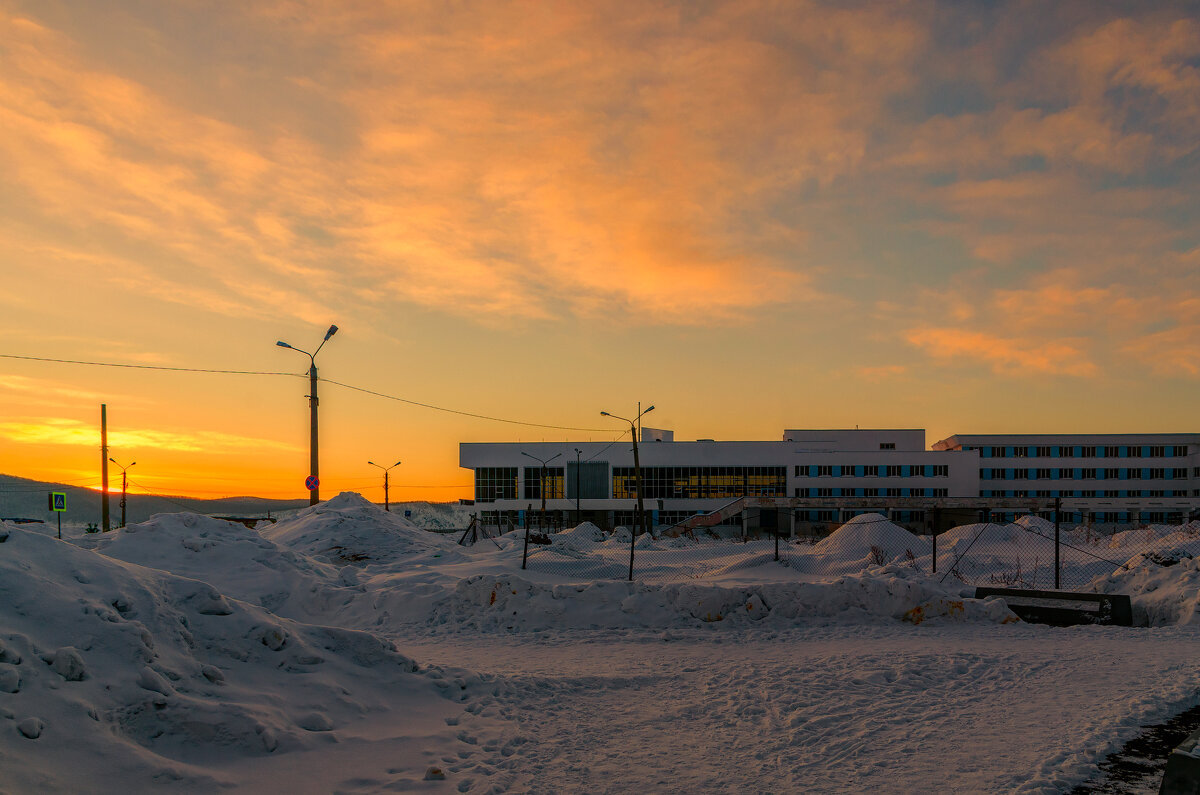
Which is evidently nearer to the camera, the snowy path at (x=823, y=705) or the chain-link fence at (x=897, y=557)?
the snowy path at (x=823, y=705)

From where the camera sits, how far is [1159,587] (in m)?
15.5

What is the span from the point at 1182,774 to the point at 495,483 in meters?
79.3

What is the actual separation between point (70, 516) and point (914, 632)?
222 meters

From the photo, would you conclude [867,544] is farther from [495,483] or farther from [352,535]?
[495,483]

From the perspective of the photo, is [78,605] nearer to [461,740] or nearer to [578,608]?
[461,740]

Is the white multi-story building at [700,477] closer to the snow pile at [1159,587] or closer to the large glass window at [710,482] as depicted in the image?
the large glass window at [710,482]

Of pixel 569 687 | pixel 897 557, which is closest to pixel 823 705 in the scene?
pixel 569 687

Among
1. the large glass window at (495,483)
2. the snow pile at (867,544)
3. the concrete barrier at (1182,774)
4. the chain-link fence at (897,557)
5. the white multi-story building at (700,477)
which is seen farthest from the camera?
the large glass window at (495,483)

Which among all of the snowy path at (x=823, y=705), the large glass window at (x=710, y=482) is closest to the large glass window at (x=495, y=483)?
the large glass window at (x=710, y=482)

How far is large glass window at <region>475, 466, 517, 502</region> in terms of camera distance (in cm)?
8212

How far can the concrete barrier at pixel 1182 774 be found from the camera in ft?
16.3

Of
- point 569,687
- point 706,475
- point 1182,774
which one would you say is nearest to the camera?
point 1182,774

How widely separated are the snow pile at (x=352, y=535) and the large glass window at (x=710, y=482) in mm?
49630

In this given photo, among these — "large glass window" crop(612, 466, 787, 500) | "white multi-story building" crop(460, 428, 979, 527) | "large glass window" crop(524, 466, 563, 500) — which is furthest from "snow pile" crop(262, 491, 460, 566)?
"large glass window" crop(612, 466, 787, 500)
